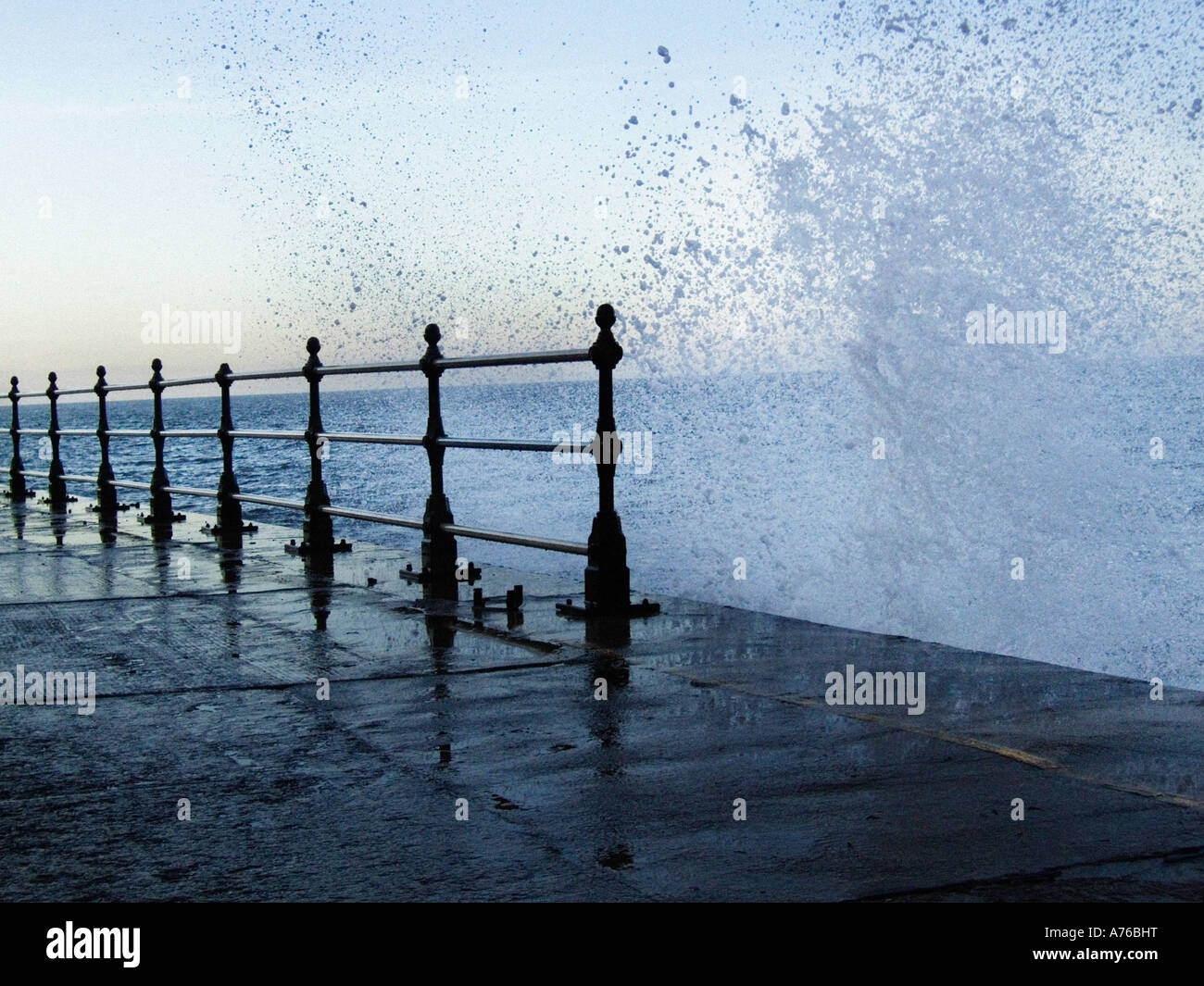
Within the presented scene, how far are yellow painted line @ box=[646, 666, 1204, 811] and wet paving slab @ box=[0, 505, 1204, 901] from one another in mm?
10

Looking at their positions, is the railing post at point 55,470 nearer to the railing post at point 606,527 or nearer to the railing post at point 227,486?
the railing post at point 227,486

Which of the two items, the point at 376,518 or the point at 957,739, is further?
the point at 376,518

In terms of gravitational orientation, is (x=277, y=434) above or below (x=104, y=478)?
above

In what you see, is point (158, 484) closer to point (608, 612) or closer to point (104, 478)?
point (104, 478)

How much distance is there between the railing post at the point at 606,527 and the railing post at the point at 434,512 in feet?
4.05

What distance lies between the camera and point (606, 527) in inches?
223

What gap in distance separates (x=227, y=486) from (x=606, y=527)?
17.3 feet

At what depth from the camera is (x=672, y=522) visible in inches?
870

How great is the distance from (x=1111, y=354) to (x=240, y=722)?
1214 cm

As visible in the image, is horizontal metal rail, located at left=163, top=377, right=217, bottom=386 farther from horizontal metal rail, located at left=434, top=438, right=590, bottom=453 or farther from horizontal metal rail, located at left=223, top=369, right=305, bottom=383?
horizontal metal rail, located at left=434, top=438, right=590, bottom=453

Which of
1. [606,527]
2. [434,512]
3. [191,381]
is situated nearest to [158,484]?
[191,381]

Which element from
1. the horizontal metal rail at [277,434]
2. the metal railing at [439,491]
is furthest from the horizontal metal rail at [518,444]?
the horizontal metal rail at [277,434]

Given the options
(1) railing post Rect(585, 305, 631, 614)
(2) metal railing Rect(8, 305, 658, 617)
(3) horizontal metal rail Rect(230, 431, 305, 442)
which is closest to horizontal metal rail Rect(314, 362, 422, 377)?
(2) metal railing Rect(8, 305, 658, 617)

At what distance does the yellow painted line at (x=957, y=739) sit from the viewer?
2838 millimetres
